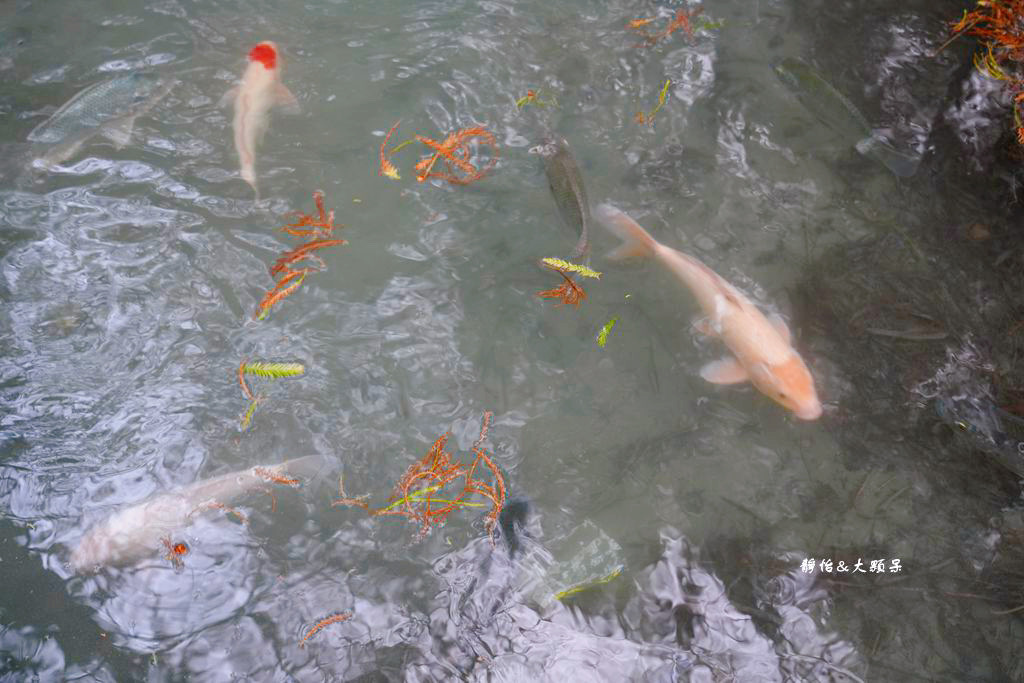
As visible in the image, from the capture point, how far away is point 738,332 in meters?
3.59

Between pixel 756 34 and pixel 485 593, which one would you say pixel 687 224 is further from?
pixel 485 593

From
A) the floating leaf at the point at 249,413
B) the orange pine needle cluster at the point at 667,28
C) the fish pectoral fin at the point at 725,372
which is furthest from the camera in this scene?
the orange pine needle cluster at the point at 667,28

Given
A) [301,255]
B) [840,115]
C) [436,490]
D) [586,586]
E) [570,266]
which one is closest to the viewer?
[586,586]

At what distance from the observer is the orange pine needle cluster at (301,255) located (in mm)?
3717

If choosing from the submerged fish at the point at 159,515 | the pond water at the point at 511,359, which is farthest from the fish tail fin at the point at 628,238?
the submerged fish at the point at 159,515

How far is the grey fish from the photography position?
366 centimetres

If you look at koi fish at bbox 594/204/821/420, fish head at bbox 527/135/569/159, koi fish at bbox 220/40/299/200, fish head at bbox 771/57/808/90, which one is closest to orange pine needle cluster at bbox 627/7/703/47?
fish head at bbox 771/57/808/90

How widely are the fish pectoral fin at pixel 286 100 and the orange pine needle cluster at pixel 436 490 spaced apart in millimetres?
2643

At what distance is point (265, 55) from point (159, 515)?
10.7ft

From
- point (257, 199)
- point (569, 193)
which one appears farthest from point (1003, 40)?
point (257, 199)

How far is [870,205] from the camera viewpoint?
13.9ft

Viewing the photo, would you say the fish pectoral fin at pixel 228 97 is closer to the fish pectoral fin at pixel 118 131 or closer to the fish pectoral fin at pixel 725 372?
the fish pectoral fin at pixel 118 131

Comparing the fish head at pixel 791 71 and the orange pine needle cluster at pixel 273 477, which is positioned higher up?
the fish head at pixel 791 71

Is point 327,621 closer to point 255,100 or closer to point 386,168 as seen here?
point 386,168
